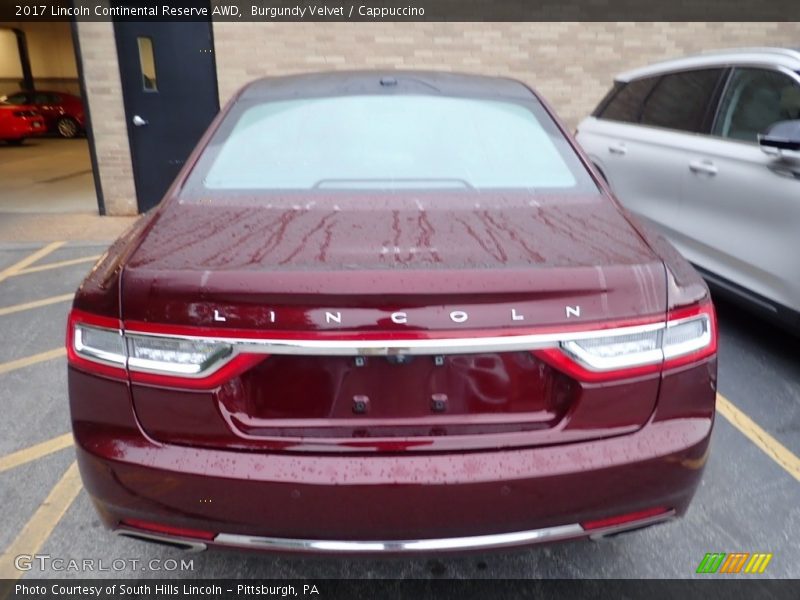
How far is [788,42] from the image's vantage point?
8570 mm

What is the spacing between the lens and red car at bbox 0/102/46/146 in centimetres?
1742

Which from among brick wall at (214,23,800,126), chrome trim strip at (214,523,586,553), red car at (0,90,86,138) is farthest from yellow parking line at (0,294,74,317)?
red car at (0,90,86,138)

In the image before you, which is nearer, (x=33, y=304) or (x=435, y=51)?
(x=33, y=304)

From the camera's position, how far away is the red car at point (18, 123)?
1742 centimetres

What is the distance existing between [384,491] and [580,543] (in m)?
0.79

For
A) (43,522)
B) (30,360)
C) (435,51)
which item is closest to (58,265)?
(30,360)

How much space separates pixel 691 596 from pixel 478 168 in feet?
5.28

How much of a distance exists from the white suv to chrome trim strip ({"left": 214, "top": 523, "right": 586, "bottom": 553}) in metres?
2.52

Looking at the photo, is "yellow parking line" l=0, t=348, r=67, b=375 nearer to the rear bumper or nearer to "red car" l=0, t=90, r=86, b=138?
the rear bumper

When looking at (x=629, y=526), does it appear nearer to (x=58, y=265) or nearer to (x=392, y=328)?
(x=392, y=328)

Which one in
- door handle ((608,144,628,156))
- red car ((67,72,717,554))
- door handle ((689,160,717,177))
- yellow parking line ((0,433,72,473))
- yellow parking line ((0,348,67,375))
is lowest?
yellow parking line ((0,348,67,375))

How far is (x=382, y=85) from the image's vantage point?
9.34 ft

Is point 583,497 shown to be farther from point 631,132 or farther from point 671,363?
point 631,132

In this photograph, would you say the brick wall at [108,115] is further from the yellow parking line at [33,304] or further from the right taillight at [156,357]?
the right taillight at [156,357]
